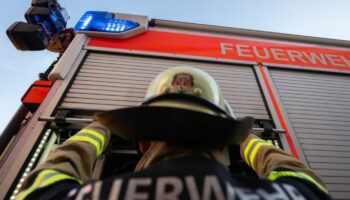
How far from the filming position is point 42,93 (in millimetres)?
2062

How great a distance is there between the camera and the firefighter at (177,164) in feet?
2.04

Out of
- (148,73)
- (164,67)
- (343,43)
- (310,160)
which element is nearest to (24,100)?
(148,73)

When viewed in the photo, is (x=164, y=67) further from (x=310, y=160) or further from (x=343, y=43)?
(x=343, y=43)

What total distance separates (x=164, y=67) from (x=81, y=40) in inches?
42.2

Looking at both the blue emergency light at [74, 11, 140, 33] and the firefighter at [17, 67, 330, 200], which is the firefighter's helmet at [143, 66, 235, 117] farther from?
the blue emergency light at [74, 11, 140, 33]

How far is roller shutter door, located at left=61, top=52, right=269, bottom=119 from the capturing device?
6.71 ft

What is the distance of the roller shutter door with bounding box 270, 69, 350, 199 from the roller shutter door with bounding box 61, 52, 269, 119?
1.24ft

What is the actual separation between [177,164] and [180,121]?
0.14 meters

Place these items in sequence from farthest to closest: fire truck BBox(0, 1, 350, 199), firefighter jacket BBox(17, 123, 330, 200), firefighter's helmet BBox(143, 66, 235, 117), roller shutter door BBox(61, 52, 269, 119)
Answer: roller shutter door BBox(61, 52, 269, 119)
fire truck BBox(0, 1, 350, 199)
firefighter's helmet BBox(143, 66, 235, 117)
firefighter jacket BBox(17, 123, 330, 200)

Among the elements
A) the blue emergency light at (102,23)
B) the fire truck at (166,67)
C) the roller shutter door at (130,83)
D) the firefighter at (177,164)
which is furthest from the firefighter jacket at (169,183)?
the blue emergency light at (102,23)

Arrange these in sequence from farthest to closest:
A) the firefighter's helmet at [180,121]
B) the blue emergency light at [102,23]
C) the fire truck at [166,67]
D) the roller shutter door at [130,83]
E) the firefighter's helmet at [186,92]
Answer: the blue emergency light at [102,23] < the roller shutter door at [130,83] < the fire truck at [166,67] < the firefighter's helmet at [186,92] < the firefighter's helmet at [180,121]

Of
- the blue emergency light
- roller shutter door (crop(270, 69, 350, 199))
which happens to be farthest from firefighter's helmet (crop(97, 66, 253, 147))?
the blue emergency light

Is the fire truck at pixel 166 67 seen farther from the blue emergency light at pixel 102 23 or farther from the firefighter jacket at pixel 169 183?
the firefighter jacket at pixel 169 183

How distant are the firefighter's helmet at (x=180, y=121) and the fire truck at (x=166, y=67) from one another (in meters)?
0.97
